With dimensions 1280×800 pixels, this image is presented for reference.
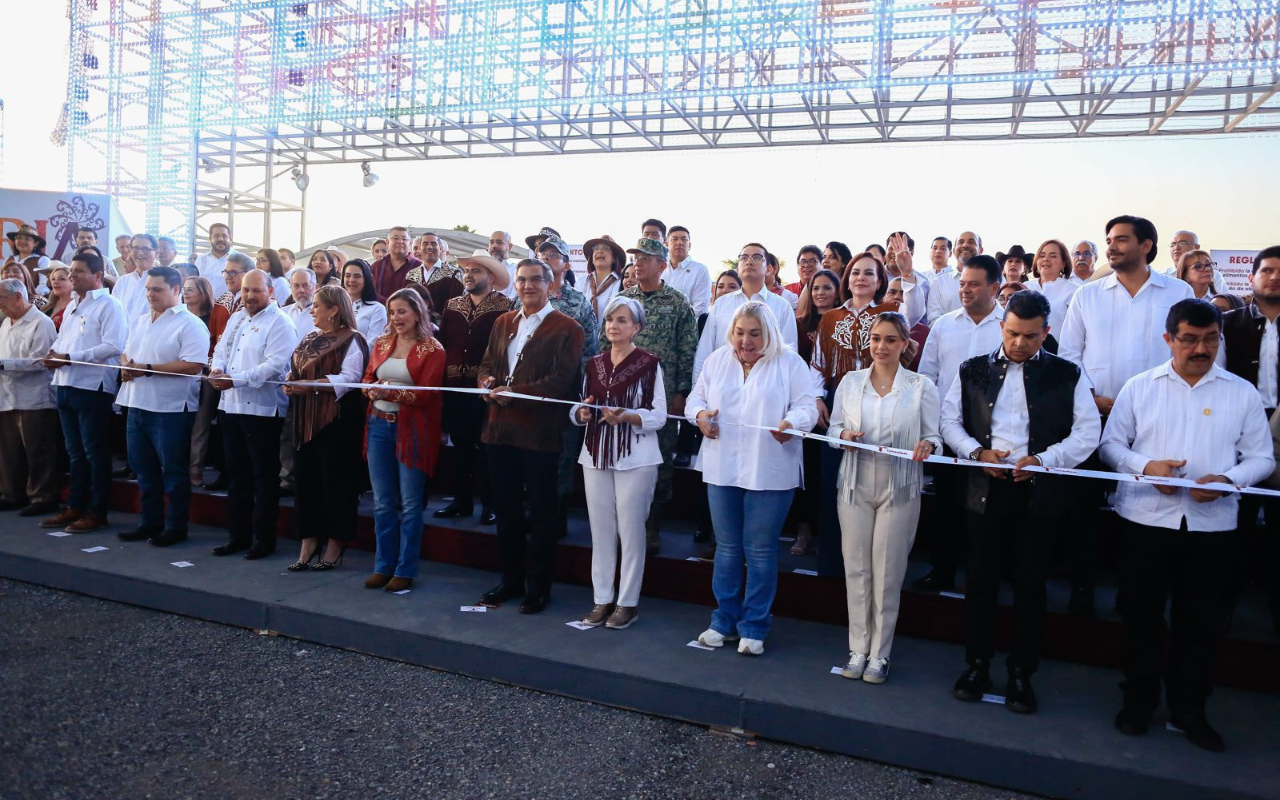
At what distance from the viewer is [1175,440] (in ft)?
11.0

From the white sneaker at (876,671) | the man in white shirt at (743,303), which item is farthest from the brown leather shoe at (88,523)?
the white sneaker at (876,671)

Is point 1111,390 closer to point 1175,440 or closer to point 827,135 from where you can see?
point 1175,440

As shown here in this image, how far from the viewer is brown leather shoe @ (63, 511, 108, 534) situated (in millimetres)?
6113

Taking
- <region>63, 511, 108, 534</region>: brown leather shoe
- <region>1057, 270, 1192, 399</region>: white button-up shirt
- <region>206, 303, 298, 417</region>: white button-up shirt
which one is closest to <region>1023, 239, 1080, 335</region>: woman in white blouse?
<region>1057, 270, 1192, 399</region>: white button-up shirt

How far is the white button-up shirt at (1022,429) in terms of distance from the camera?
344cm

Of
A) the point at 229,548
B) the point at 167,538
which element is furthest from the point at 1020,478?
the point at 167,538

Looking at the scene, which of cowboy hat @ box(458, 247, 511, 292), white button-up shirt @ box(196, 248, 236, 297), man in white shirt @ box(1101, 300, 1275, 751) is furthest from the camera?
white button-up shirt @ box(196, 248, 236, 297)

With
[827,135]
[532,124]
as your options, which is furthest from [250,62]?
[827,135]

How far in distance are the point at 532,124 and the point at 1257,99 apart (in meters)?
8.13

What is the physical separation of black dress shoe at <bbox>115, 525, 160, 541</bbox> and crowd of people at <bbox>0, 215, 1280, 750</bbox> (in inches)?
1.1

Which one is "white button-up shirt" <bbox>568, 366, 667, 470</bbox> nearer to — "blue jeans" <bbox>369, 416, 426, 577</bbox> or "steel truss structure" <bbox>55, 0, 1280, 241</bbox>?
"blue jeans" <bbox>369, 416, 426, 577</bbox>

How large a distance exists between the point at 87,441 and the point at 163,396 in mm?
915

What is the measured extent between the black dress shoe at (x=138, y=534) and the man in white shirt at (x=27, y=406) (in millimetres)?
1206

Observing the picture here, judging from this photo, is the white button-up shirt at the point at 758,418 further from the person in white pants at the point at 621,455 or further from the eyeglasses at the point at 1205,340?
the eyeglasses at the point at 1205,340
